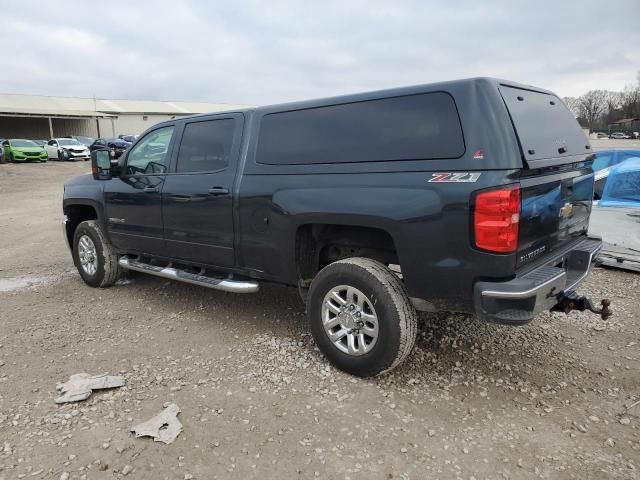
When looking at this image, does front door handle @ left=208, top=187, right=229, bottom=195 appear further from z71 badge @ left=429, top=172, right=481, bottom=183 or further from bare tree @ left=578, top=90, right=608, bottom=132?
bare tree @ left=578, top=90, right=608, bottom=132

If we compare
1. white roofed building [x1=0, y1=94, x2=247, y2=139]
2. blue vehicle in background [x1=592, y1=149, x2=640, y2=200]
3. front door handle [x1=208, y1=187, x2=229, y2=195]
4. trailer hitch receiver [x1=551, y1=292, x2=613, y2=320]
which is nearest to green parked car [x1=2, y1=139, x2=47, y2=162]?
white roofed building [x1=0, y1=94, x2=247, y2=139]

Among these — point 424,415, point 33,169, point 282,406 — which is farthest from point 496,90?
point 33,169

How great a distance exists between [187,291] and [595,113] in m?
122

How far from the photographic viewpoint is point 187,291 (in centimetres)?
551

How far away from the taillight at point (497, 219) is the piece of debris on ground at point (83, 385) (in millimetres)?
2626

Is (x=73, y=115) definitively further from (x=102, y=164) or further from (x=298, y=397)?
(x=298, y=397)

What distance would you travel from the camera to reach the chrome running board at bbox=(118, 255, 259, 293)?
4047mm

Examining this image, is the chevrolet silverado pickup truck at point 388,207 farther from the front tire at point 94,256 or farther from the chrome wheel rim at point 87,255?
the chrome wheel rim at point 87,255

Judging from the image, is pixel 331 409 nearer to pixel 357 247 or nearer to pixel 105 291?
pixel 357 247

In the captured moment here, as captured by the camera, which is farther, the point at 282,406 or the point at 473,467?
the point at 282,406

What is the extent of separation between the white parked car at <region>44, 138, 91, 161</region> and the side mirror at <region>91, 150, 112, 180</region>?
28941mm

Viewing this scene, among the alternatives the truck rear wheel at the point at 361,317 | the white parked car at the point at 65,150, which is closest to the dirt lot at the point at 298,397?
the truck rear wheel at the point at 361,317

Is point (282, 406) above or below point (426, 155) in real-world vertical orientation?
below

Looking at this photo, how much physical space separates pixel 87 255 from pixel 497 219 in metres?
4.81
